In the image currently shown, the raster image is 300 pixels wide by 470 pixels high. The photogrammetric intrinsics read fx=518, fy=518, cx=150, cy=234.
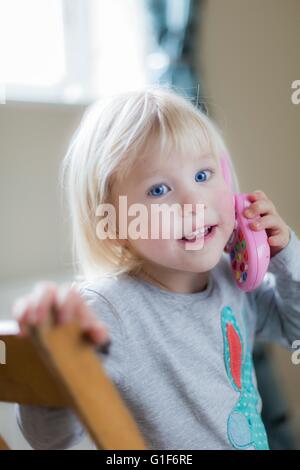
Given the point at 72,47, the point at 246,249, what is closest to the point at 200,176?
the point at 246,249

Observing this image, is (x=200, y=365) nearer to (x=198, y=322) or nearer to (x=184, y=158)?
(x=198, y=322)

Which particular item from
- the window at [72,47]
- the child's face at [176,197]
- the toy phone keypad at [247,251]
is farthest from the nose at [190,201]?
the window at [72,47]

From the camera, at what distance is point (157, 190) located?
63 centimetres

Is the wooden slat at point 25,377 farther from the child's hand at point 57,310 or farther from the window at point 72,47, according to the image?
the window at point 72,47

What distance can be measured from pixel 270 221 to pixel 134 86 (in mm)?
639

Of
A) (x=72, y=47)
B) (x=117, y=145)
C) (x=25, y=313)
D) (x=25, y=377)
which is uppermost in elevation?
(x=72, y=47)

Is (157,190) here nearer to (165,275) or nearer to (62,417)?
(165,275)

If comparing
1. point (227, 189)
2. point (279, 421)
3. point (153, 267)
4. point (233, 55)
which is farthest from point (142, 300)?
point (233, 55)

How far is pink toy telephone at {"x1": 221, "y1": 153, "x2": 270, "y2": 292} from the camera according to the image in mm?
687

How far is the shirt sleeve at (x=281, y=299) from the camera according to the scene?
744mm

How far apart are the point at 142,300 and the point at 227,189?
19 centimetres

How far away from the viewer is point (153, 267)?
0.70 meters

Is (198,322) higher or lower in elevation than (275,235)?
lower

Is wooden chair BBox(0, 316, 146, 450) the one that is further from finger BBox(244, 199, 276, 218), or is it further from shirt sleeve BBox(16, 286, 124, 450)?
finger BBox(244, 199, 276, 218)
